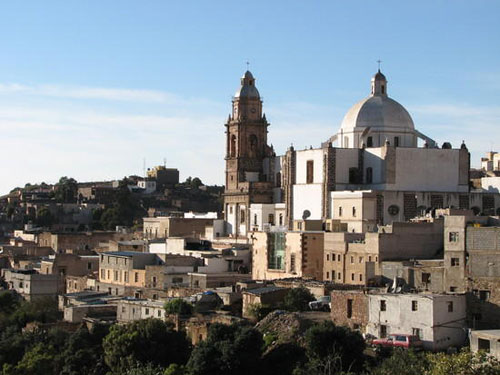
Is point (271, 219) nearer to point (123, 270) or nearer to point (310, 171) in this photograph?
point (310, 171)

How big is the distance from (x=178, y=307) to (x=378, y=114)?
22.5 meters

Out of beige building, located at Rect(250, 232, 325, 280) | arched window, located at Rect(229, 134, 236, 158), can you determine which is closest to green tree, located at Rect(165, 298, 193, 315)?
beige building, located at Rect(250, 232, 325, 280)

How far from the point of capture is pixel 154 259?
52.8 meters

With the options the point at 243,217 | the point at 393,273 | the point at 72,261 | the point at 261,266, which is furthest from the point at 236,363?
the point at 243,217

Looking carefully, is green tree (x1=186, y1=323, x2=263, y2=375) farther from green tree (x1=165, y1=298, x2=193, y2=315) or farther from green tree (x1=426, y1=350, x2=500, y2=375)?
green tree (x1=426, y1=350, x2=500, y2=375)

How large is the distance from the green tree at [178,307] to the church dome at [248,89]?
27.8 m

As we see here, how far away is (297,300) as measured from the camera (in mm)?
40531

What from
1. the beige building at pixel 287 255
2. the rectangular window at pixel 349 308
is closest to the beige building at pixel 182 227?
the beige building at pixel 287 255

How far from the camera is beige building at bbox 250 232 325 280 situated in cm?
4853

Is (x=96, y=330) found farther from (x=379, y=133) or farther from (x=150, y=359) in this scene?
(x=379, y=133)

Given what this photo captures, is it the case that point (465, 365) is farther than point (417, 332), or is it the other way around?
point (417, 332)

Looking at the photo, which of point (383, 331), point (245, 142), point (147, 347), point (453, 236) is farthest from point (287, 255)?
point (245, 142)

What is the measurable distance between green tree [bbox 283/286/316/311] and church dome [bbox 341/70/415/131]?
67.0ft

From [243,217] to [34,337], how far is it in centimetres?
2424
